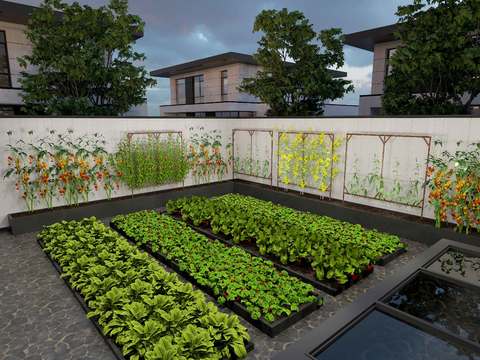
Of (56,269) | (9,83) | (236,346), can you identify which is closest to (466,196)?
(236,346)

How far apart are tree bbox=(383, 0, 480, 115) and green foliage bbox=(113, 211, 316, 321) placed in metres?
7.13

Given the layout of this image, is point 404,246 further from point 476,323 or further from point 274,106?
point 274,106

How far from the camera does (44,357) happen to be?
3490 millimetres

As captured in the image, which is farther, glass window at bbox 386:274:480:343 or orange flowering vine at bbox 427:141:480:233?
orange flowering vine at bbox 427:141:480:233

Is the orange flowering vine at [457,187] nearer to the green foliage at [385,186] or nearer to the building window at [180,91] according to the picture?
the green foliage at [385,186]

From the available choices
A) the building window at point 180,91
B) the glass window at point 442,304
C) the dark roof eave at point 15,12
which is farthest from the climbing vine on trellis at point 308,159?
the building window at point 180,91

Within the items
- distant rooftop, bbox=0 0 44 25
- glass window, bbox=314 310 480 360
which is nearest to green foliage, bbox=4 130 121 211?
distant rooftop, bbox=0 0 44 25

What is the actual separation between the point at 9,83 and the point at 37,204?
25.7 ft

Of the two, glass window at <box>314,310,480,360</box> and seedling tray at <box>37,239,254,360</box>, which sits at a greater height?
glass window at <box>314,310,480,360</box>

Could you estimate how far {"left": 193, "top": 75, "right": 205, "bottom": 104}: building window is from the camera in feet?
82.8

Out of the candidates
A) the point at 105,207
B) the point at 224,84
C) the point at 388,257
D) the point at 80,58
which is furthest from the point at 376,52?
the point at 105,207

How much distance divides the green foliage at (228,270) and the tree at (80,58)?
6.57 m

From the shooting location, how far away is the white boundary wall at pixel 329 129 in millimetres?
6449

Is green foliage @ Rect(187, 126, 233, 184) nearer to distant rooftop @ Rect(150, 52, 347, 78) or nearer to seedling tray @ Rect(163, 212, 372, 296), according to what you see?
seedling tray @ Rect(163, 212, 372, 296)
